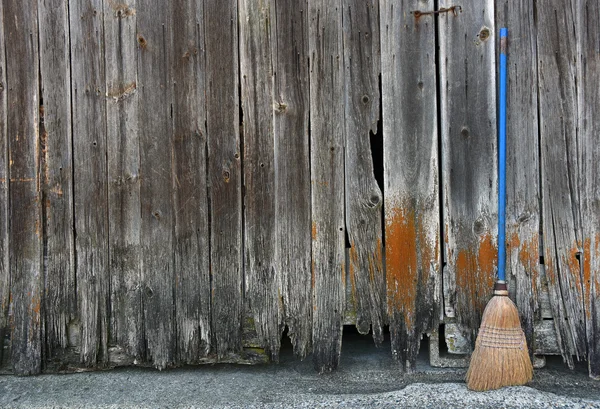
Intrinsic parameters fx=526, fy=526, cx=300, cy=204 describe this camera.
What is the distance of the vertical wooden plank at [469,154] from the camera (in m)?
2.64

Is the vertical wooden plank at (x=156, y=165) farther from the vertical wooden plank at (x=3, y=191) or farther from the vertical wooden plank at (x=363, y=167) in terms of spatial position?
the vertical wooden plank at (x=363, y=167)

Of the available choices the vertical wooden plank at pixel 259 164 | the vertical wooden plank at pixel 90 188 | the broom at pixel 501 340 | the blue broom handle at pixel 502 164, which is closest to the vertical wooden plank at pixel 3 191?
the vertical wooden plank at pixel 90 188

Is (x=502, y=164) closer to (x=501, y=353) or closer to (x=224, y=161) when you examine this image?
(x=501, y=353)

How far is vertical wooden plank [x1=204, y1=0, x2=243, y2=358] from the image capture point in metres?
2.79

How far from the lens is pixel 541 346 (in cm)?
264

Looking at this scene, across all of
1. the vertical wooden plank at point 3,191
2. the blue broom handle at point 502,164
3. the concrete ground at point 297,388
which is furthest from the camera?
the vertical wooden plank at point 3,191

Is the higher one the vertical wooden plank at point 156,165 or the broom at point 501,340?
the vertical wooden plank at point 156,165

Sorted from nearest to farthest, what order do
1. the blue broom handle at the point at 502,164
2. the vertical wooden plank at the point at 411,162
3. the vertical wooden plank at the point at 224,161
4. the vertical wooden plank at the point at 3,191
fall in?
the blue broom handle at the point at 502,164, the vertical wooden plank at the point at 411,162, the vertical wooden plank at the point at 224,161, the vertical wooden plank at the point at 3,191

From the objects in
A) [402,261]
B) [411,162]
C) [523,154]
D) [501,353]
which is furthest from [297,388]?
[523,154]

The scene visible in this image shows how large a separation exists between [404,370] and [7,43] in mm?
2771

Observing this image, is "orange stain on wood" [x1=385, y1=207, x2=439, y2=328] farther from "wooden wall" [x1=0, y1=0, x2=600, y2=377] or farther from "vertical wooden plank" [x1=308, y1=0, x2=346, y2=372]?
"vertical wooden plank" [x1=308, y1=0, x2=346, y2=372]

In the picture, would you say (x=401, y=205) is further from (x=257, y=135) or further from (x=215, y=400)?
(x=215, y=400)

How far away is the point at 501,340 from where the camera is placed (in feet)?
8.16

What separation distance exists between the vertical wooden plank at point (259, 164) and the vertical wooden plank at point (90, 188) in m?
0.79
